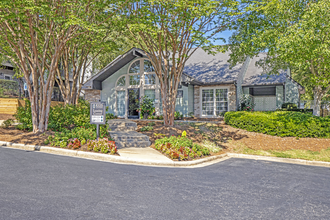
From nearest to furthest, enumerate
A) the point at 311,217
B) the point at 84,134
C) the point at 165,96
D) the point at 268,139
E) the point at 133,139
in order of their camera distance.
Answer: the point at 311,217 < the point at 84,134 < the point at 133,139 < the point at 268,139 < the point at 165,96

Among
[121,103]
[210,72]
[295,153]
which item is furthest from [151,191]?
[121,103]

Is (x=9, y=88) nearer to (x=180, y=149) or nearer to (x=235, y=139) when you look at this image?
(x=180, y=149)

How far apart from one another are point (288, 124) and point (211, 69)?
9.24m

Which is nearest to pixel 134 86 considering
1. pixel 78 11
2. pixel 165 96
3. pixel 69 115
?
pixel 165 96

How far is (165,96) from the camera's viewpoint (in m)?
13.6

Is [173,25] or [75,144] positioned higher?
[173,25]

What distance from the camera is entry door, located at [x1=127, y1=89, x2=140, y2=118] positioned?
20.1 metres

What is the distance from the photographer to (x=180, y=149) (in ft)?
30.8

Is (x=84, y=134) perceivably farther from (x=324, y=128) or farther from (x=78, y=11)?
(x=324, y=128)

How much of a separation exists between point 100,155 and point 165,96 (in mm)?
5933

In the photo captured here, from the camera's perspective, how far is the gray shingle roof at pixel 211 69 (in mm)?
18516

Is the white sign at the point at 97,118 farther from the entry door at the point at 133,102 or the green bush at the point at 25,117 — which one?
the entry door at the point at 133,102

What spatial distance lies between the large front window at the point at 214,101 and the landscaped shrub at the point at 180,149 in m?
8.99

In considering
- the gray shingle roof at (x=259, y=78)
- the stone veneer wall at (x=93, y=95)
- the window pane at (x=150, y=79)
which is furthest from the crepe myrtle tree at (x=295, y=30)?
the stone veneer wall at (x=93, y=95)
